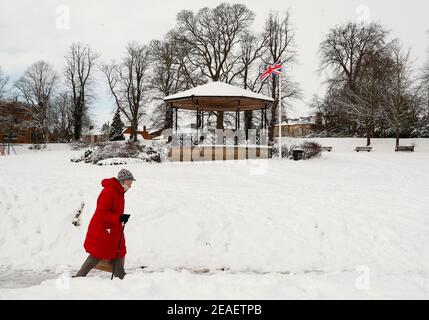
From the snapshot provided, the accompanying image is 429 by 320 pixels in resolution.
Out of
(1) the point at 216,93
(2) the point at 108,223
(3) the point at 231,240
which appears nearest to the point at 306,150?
(1) the point at 216,93

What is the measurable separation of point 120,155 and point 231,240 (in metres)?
11.3

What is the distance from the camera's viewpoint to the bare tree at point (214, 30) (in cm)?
3316

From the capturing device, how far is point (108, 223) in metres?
4.45

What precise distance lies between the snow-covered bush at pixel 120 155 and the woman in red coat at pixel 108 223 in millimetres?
11180

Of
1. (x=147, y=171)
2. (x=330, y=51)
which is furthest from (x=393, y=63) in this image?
(x=147, y=171)

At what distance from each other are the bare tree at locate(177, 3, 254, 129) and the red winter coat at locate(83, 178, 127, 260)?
97.2ft

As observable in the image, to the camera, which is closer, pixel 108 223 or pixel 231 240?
pixel 108 223

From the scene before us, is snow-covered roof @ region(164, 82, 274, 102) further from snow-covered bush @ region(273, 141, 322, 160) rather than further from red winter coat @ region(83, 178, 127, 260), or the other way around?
red winter coat @ region(83, 178, 127, 260)

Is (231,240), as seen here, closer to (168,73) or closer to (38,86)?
(168,73)

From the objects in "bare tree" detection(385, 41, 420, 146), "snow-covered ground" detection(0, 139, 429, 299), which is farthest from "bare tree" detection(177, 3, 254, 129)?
"snow-covered ground" detection(0, 139, 429, 299)

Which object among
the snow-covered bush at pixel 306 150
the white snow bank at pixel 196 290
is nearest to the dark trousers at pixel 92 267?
the white snow bank at pixel 196 290

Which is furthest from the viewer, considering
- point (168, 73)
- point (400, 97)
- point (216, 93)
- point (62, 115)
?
point (62, 115)

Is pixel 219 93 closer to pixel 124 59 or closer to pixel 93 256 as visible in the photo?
pixel 93 256
